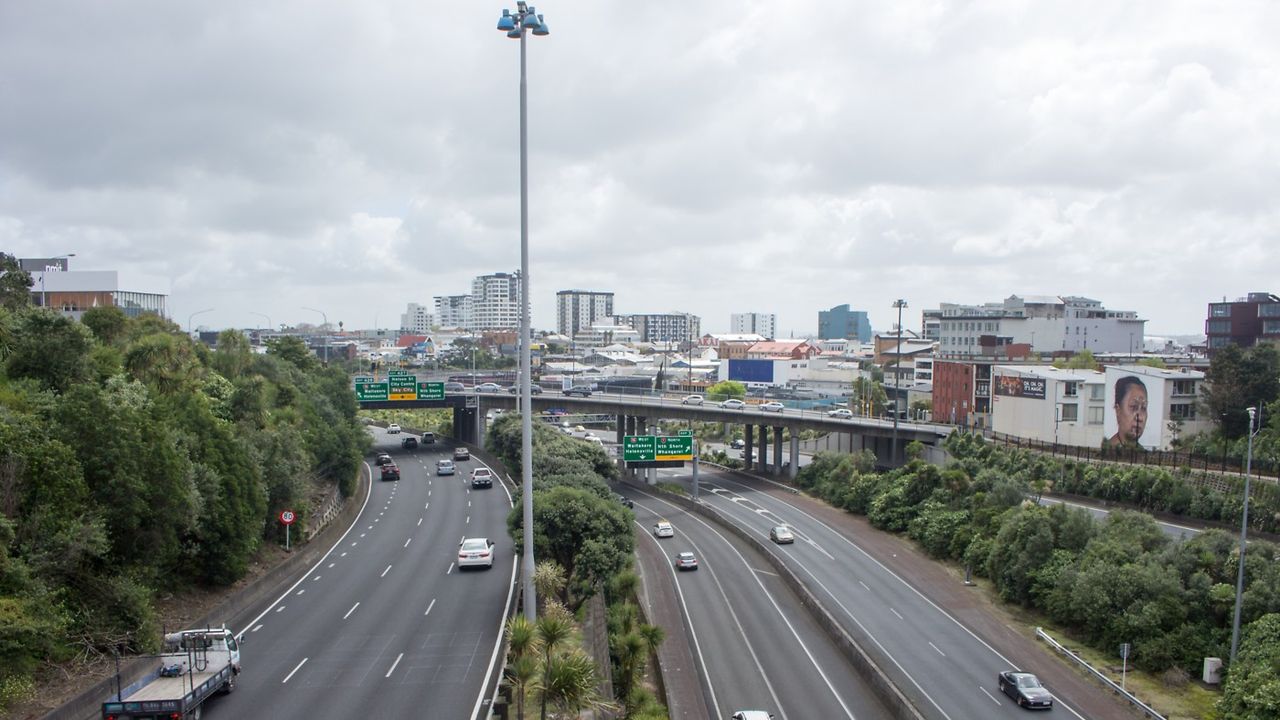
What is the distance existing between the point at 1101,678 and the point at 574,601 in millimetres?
18524

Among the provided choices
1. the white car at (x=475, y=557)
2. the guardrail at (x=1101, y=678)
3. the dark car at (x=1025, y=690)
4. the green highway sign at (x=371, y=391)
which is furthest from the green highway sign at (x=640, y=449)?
the dark car at (x=1025, y=690)

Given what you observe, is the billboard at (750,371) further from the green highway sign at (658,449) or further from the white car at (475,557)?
the white car at (475,557)

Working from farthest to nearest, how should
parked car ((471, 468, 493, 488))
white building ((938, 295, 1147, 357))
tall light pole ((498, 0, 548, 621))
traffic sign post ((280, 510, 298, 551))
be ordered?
white building ((938, 295, 1147, 357)), parked car ((471, 468, 493, 488)), traffic sign post ((280, 510, 298, 551)), tall light pole ((498, 0, 548, 621))

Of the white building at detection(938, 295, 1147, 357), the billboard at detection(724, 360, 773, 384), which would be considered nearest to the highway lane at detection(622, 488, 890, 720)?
the white building at detection(938, 295, 1147, 357)

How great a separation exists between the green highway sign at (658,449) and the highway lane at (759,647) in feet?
49.0

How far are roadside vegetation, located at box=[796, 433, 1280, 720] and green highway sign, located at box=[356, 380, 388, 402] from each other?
138 feet

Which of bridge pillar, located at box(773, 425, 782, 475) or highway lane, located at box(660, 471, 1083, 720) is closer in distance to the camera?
highway lane, located at box(660, 471, 1083, 720)

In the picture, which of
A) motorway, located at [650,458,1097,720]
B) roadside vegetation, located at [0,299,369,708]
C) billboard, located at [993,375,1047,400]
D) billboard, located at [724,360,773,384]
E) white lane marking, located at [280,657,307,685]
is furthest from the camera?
billboard, located at [724,360,773,384]

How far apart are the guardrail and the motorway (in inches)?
76.3

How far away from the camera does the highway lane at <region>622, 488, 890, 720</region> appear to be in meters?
29.4

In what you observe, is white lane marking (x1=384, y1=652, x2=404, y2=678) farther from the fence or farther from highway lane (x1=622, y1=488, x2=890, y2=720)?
the fence

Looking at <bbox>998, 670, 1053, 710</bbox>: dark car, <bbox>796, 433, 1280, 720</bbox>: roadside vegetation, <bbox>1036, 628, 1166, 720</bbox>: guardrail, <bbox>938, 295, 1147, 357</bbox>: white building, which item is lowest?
<bbox>1036, 628, 1166, 720</bbox>: guardrail

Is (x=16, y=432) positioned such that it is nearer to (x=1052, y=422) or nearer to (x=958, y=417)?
(x=1052, y=422)

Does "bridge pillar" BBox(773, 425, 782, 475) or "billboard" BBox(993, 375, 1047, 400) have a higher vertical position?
"billboard" BBox(993, 375, 1047, 400)
